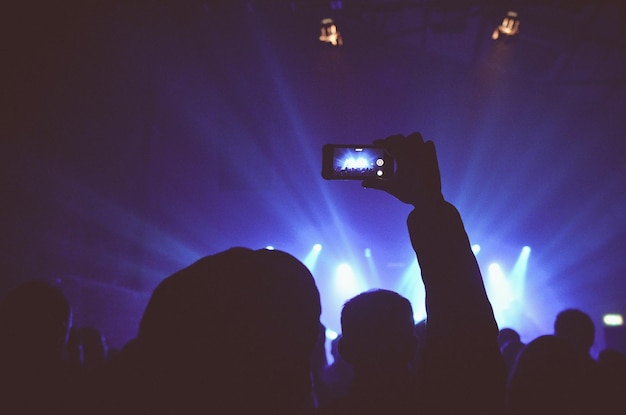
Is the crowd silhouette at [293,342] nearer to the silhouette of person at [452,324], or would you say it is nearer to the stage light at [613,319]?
the silhouette of person at [452,324]

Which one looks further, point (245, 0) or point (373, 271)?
point (373, 271)

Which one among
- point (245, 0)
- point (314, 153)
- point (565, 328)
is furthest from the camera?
point (314, 153)

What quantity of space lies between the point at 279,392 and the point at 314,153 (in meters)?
11.4

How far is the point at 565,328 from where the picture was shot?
351 centimetres

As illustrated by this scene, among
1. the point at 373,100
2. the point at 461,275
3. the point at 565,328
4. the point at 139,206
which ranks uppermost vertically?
the point at 373,100

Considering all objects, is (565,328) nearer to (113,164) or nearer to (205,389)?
(205,389)

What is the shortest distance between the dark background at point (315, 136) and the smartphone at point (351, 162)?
731 centimetres

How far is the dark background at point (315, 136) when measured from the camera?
8.08m

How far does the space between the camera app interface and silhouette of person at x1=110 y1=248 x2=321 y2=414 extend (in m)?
0.82

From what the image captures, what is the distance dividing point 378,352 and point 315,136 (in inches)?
421

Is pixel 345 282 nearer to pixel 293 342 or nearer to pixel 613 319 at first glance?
pixel 613 319

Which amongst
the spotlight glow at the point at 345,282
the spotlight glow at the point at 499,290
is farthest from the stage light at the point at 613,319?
the spotlight glow at the point at 345,282

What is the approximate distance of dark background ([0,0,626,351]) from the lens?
26.5 ft

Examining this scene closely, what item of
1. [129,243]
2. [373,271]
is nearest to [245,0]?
[129,243]
